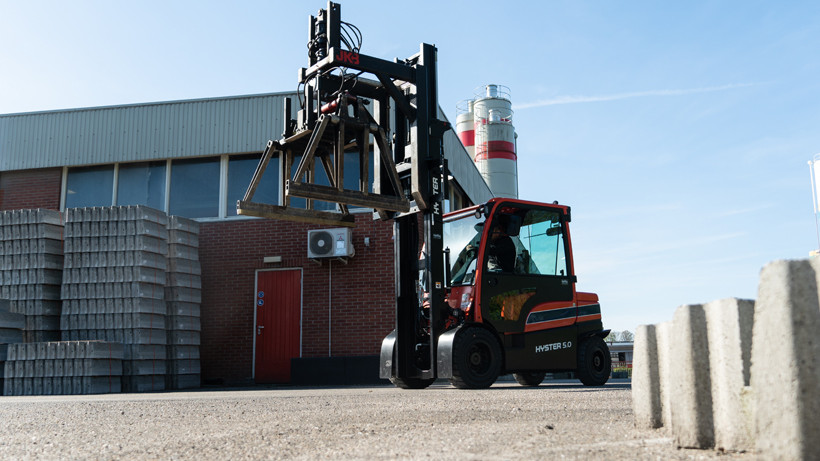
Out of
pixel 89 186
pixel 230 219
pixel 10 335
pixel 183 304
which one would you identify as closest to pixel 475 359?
pixel 183 304

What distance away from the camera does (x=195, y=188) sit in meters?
17.1

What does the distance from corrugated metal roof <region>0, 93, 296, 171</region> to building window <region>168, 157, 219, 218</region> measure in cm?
31

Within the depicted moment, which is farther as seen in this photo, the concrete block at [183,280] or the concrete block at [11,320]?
the concrete block at [183,280]

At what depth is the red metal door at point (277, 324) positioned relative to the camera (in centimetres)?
1595

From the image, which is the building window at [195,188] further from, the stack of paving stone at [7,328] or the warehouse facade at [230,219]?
the stack of paving stone at [7,328]

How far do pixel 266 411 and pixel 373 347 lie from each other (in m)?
8.66

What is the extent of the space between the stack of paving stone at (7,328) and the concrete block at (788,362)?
1362 cm

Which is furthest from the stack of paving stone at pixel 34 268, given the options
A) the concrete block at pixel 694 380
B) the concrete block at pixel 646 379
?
the concrete block at pixel 694 380

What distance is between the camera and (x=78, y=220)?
14.8m

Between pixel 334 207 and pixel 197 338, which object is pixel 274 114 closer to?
pixel 334 207

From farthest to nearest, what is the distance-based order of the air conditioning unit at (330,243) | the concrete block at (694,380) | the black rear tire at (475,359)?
the air conditioning unit at (330,243) → the black rear tire at (475,359) → the concrete block at (694,380)

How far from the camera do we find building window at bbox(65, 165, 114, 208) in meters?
17.7

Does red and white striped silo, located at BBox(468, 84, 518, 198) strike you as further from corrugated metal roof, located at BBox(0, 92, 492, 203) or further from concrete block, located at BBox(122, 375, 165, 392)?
concrete block, located at BBox(122, 375, 165, 392)

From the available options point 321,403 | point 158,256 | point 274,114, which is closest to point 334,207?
point 274,114
